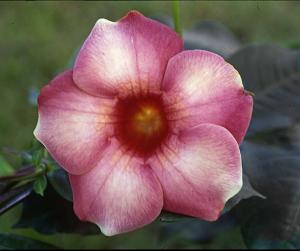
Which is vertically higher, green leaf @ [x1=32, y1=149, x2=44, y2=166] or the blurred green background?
green leaf @ [x1=32, y1=149, x2=44, y2=166]

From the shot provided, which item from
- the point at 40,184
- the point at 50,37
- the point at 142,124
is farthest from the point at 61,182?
the point at 50,37

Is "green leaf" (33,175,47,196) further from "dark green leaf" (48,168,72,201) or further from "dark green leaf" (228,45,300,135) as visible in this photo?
"dark green leaf" (228,45,300,135)

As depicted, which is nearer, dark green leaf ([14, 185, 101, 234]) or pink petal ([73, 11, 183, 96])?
pink petal ([73, 11, 183, 96])

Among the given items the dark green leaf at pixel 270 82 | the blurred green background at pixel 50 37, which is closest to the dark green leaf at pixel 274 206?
the dark green leaf at pixel 270 82

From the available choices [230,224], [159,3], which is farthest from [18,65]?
[230,224]

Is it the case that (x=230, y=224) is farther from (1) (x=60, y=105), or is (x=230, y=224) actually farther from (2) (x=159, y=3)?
(2) (x=159, y=3)

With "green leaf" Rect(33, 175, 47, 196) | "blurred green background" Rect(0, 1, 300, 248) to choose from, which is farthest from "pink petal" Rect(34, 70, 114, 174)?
"blurred green background" Rect(0, 1, 300, 248)

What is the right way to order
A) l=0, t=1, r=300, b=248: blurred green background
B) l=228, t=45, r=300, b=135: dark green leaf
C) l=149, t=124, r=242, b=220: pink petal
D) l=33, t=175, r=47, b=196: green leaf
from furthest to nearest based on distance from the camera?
l=0, t=1, r=300, b=248: blurred green background
l=228, t=45, r=300, b=135: dark green leaf
l=33, t=175, r=47, b=196: green leaf
l=149, t=124, r=242, b=220: pink petal

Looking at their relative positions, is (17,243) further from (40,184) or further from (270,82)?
(270,82)
